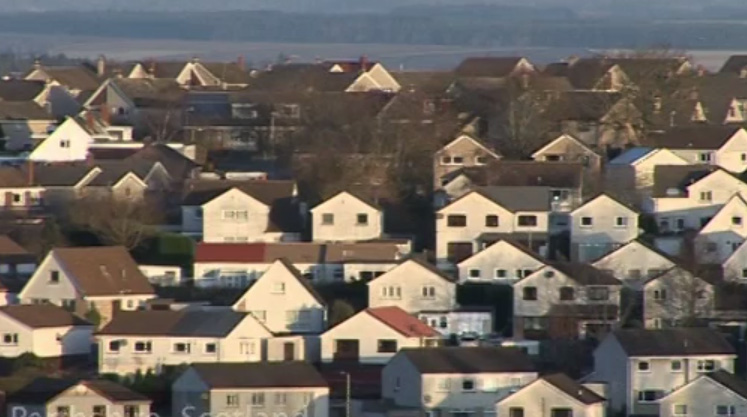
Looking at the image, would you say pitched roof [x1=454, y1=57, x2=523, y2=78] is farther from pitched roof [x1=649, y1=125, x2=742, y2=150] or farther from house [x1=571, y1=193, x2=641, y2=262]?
house [x1=571, y1=193, x2=641, y2=262]

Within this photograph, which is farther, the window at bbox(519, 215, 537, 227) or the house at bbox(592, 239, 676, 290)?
the window at bbox(519, 215, 537, 227)

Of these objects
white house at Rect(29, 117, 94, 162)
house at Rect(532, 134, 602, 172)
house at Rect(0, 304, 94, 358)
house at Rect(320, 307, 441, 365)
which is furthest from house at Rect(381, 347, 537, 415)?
white house at Rect(29, 117, 94, 162)

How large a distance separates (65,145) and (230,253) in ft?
16.7

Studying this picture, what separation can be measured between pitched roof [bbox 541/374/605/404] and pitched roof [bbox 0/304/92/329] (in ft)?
10.3

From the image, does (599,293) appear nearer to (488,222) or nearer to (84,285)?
(488,222)

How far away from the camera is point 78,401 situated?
15273mm

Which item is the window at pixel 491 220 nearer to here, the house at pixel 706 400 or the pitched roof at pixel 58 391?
the house at pixel 706 400

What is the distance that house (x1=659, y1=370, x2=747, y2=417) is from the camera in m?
15.4

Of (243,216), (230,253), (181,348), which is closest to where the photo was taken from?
(181,348)

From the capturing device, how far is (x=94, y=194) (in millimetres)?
20250

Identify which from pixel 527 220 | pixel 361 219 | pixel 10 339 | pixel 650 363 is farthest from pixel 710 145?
pixel 10 339

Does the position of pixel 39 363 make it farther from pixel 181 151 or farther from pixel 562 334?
pixel 181 151

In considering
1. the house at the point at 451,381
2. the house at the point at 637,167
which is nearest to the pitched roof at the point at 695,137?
the house at the point at 637,167

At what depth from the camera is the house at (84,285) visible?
17.8 m
